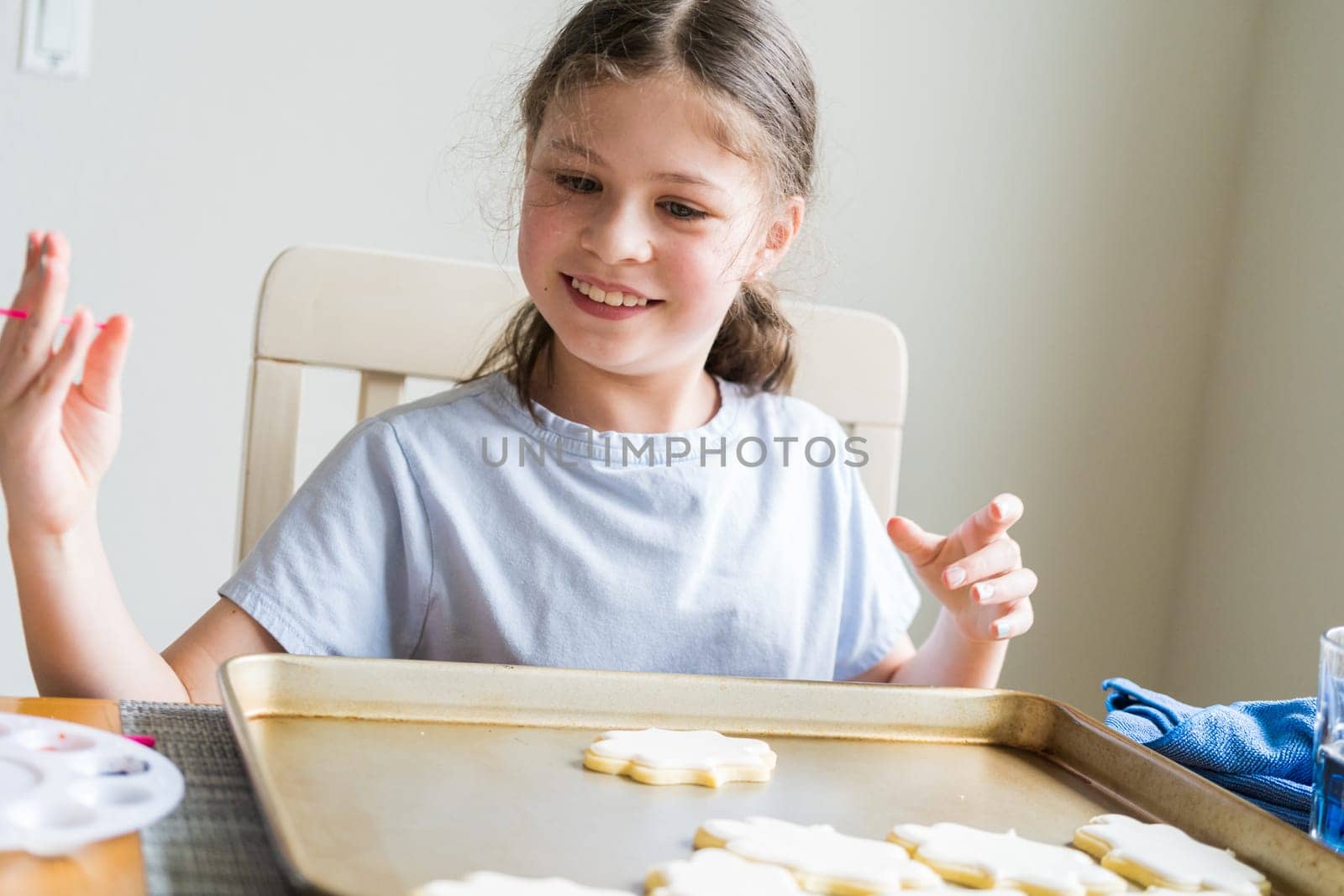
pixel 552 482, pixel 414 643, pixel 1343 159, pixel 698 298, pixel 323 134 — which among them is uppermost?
pixel 1343 159

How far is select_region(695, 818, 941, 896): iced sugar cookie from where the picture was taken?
0.50 meters

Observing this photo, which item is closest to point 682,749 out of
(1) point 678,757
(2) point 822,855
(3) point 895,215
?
(1) point 678,757

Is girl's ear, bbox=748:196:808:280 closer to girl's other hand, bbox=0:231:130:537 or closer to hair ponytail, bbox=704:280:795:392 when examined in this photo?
hair ponytail, bbox=704:280:795:392

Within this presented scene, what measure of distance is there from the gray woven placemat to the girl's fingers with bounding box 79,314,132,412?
0.47 feet

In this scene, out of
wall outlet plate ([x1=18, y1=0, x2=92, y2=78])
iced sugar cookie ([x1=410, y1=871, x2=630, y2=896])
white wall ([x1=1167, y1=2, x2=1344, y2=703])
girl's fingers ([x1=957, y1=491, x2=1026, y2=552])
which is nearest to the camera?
iced sugar cookie ([x1=410, y1=871, x2=630, y2=896])

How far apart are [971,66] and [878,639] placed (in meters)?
0.82

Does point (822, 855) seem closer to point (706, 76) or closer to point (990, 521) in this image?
point (990, 521)

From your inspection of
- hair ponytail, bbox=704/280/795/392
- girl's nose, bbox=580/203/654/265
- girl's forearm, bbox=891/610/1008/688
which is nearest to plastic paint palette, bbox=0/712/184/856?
girl's nose, bbox=580/203/654/265

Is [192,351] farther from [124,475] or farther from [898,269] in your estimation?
[898,269]

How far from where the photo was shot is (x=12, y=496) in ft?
2.11

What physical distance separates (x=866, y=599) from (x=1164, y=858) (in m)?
0.55

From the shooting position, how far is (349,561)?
92 cm

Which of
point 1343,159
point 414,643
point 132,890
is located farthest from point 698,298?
point 1343,159

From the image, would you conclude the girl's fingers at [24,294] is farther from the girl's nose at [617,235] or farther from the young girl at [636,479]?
the girl's nose at [617,235]
